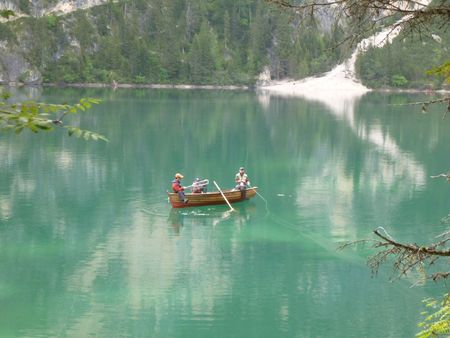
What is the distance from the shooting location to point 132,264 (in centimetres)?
2172

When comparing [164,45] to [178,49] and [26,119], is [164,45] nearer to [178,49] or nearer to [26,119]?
[178,49]

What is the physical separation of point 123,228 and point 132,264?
491cm

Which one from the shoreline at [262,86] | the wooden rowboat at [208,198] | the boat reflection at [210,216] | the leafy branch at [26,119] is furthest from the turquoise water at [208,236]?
the shoreline at [262,86]

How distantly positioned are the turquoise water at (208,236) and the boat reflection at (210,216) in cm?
9

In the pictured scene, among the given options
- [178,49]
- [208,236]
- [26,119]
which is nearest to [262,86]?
[178,49]

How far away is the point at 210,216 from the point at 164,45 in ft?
494

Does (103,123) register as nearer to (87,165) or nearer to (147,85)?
(87,165)

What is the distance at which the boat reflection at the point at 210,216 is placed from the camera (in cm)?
2767

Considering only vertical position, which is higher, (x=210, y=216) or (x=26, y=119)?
(x=26, y=119)

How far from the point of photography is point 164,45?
175375 mm

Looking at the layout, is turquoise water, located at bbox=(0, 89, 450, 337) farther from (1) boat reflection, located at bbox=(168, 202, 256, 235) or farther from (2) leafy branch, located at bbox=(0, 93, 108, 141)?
(2) leafy branch, located at bbox=(0, 93, 108, 141)

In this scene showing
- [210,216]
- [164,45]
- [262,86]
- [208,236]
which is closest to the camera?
[208,236]

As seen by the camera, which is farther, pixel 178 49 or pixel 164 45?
pixel 164 45

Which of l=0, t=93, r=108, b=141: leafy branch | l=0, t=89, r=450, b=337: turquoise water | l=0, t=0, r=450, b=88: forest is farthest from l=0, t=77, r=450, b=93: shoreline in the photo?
l=0, t=93, r=108, b=141: leafy branch
